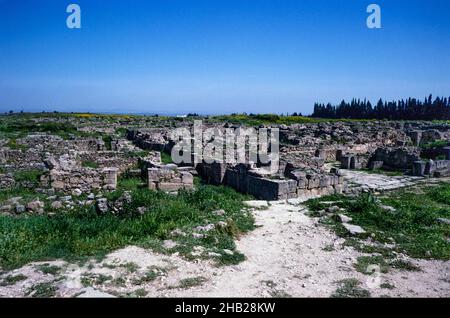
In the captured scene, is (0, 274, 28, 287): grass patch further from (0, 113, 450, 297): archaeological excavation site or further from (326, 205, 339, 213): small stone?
(326, 205, 339, 213): small stone

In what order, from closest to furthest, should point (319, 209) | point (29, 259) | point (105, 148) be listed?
point (29, 259)
point (319, 209)
point (105, 148)

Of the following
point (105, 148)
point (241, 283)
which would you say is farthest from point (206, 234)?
point (105, 148)

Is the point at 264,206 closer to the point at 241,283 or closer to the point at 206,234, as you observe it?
the point at 206,234

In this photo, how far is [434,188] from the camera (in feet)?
47.4

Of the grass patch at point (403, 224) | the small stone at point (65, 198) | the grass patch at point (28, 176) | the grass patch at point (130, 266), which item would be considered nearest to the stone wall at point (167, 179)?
the small stone at point (65, 198)

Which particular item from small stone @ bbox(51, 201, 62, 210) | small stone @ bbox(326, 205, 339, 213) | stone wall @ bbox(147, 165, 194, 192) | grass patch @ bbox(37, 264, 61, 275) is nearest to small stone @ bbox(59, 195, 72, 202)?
small stone @ bbox(51, 201, 62, 210)

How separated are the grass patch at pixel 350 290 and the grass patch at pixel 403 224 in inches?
73.0

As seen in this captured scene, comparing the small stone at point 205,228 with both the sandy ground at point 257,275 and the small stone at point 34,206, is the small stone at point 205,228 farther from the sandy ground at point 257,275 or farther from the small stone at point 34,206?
the small stone at point 34,206

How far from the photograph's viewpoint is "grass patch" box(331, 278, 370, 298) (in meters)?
5.36

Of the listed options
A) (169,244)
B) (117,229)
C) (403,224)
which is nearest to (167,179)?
(117,229)

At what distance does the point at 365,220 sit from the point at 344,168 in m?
10.9

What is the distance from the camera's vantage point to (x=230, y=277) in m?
5.86

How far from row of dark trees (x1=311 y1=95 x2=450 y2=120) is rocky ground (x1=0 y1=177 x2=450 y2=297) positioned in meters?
80.2

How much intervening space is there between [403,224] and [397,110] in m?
82.1
